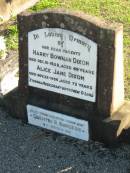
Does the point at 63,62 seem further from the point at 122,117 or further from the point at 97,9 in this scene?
the point at 97,9

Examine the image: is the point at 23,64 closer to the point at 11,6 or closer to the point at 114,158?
the point at 114,158

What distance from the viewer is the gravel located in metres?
5.16

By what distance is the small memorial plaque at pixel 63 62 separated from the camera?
5.14 m

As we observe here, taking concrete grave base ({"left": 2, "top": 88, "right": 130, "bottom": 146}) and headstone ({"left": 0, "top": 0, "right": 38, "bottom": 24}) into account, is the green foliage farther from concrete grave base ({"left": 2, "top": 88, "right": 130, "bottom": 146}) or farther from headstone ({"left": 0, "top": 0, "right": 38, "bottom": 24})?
concrete grave base ({"left": 2, "top": 88, "right": 130, "bottom": 146})

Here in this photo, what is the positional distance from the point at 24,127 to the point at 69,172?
3.18ft

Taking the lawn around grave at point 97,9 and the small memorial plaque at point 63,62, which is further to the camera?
the lawn around grave at point 97,9

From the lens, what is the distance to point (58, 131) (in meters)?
5.69

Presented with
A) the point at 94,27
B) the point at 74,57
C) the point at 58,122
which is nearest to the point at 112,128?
the point at 58,122

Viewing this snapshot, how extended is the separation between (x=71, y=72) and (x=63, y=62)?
131 millimetres

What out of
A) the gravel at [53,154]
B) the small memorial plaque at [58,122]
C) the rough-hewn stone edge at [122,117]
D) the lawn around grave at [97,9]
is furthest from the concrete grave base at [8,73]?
the rough-hewn stone edge at [122,117]

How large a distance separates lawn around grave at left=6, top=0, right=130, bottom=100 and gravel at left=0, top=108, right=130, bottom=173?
2.03m

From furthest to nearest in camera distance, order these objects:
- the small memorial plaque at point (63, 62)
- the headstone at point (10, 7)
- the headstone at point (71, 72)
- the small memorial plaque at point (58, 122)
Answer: the headstone at point (10, 7) → the small memorial plaque at point (58, 122) → the small memorial plaque at point (63, 62) → the headstone at point (71, 72)

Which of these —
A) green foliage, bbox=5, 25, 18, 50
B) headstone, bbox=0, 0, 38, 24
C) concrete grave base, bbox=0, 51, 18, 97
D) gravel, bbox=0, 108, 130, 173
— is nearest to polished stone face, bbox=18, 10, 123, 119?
gravel, bbox=0, 108, 130, 173

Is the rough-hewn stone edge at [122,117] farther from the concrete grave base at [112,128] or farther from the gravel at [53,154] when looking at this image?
the gravel at [53,154]
